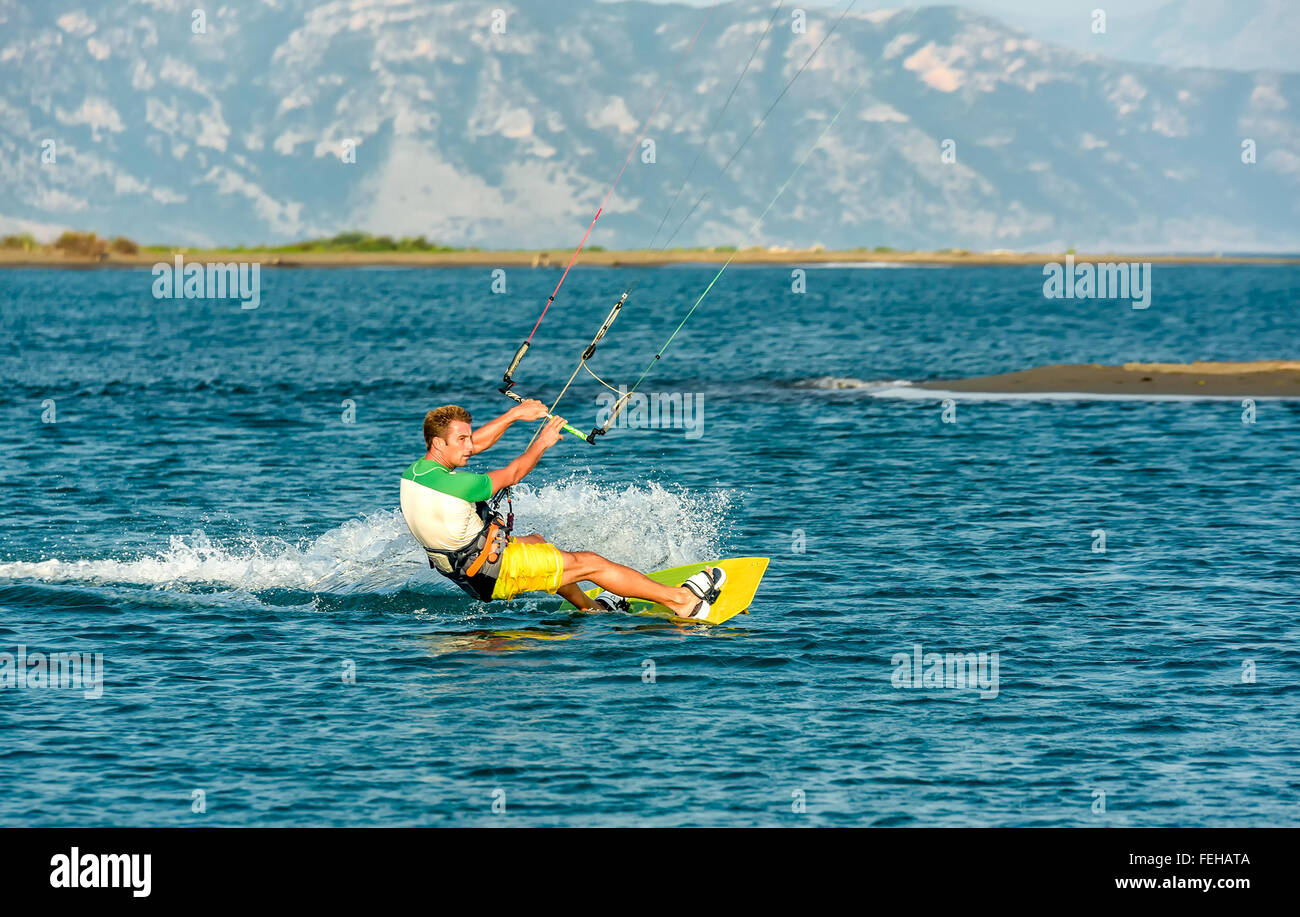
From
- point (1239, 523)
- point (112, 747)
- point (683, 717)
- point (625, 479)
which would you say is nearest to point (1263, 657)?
point (683, 717)

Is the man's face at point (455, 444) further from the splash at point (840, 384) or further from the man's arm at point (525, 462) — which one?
the splash at point (840, 384)

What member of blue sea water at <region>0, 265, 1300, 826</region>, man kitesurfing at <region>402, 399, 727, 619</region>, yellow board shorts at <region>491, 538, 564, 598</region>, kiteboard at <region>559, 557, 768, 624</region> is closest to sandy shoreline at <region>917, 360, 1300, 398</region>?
blue sea water at <region>0, 265, 1300, 826</region>

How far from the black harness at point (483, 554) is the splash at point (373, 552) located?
271 centimetres

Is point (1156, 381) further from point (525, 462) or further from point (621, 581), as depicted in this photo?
point (525, 462)

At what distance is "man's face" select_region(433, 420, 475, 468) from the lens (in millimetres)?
16562

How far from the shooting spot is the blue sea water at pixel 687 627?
12828 millimetres

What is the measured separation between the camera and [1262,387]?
134 ft

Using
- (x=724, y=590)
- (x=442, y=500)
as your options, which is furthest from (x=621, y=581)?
(x=442, y=500)

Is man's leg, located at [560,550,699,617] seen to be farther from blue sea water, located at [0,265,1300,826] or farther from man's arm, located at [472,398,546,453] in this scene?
man's arm, located at [472,398,546,453]

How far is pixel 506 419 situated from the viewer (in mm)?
16062

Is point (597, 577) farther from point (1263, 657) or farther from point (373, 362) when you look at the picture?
point (373, 362)

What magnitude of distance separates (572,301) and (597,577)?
105m

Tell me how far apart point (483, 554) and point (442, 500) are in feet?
2.62

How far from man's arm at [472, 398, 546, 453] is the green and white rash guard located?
0.36 m
